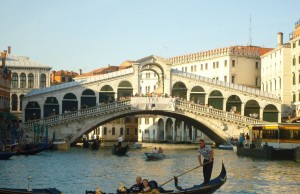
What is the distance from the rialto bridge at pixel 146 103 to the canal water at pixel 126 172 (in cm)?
799

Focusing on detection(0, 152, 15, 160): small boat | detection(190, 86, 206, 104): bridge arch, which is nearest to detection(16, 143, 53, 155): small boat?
detection(0, 152, 15, 160): small boat

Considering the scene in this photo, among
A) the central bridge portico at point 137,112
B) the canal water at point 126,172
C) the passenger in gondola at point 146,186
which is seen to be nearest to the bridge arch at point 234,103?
the central bridge portico at point 137,112

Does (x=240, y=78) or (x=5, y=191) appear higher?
(x=240, y=78)

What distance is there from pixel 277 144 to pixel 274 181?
11622mm

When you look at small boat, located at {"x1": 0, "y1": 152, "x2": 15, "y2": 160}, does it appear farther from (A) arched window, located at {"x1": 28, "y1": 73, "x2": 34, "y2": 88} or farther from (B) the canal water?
(A) arched window, located at {"x1": 28, "y1": 73, "x2": 34, "y2": 88}

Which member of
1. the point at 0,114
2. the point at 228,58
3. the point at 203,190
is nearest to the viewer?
the point at 203,190

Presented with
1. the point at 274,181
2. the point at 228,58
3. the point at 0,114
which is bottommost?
the point at 274,181

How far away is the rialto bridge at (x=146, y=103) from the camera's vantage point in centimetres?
4331

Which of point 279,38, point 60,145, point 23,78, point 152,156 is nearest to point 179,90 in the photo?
point 279,38

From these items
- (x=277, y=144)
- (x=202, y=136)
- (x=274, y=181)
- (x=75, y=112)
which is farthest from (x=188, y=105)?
(x=274, y=181)

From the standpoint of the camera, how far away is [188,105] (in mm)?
44094

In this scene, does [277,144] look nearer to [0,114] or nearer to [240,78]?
[0,114]

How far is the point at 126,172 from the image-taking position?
26.4m

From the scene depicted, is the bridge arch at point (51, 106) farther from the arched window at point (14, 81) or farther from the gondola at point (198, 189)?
the gondola at point (198, 189)
